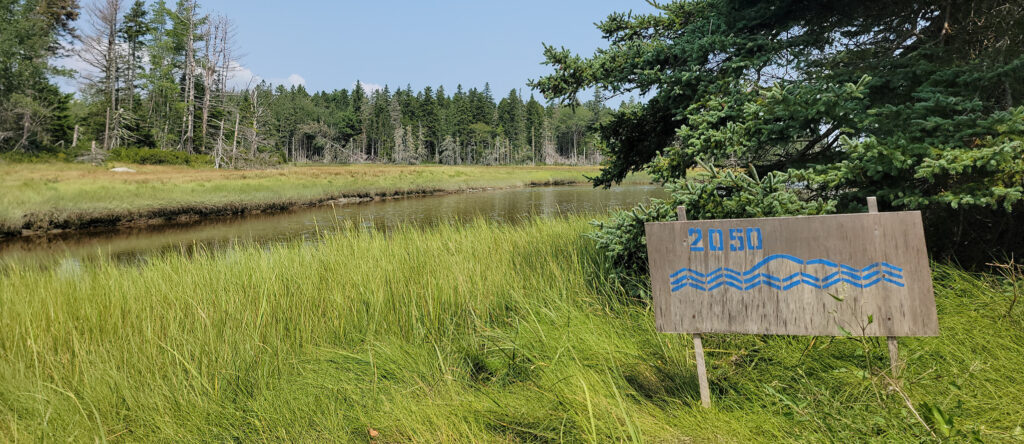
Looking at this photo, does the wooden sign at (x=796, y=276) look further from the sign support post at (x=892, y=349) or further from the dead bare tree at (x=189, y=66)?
the dead bare tree at (x=189, y=66)

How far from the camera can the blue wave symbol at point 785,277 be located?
2.10 meters

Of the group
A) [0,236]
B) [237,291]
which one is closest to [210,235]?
[0,236]

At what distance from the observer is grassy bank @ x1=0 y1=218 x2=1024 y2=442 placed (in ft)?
7.00

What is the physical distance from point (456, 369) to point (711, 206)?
2.07 metres

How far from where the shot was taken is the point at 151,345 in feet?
10.3

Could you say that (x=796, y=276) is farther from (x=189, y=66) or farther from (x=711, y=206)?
(x=189, y=66)

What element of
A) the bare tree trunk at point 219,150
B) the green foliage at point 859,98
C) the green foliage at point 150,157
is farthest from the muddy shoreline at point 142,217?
the green foliage at point 150,157

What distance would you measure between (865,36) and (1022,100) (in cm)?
138

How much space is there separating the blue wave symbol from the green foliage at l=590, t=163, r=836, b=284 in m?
0.46

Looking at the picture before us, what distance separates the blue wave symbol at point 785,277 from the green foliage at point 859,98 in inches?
43.9

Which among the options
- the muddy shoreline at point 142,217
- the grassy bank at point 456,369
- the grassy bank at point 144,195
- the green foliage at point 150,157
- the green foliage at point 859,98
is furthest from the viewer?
the green foliage at point 150,157

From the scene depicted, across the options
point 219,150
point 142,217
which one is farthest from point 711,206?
point 219,150

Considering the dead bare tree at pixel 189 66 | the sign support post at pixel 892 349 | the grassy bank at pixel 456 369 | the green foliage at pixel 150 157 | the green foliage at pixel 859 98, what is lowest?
the grassy bank at pixel 456 369

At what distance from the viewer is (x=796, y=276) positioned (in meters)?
2.21
